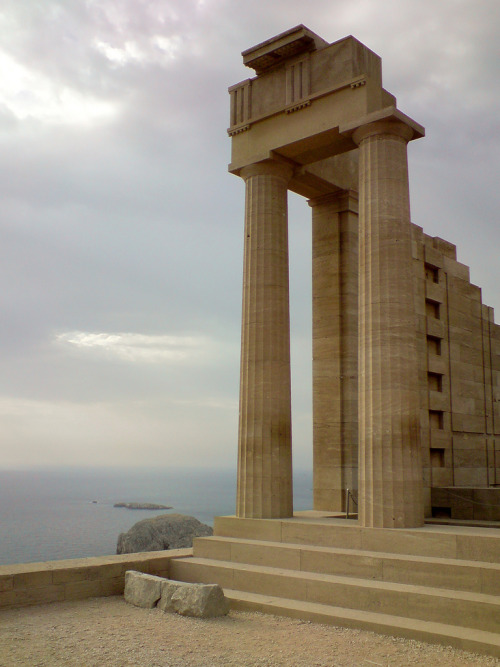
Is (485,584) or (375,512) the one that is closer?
(485,584)

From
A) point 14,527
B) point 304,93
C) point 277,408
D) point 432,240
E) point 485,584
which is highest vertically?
point 304,93

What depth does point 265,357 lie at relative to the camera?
947 inches

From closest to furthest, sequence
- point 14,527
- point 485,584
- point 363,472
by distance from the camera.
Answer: point 485,584
point 363,472
point 14,527

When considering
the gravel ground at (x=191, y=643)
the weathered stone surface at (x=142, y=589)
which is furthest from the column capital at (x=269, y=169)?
the gravel ground at (x=191, y=643)

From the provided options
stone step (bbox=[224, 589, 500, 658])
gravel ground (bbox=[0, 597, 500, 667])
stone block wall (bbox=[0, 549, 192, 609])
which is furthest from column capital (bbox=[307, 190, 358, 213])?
gravel ground (bbox=[0, 597, 500, 667])

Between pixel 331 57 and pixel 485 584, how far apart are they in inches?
754

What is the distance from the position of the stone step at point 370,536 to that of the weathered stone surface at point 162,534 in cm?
2611

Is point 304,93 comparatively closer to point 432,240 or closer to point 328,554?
point 432,240

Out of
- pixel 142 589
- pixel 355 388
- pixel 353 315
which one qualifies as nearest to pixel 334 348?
pixel 353 315

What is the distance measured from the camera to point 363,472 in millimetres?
20547

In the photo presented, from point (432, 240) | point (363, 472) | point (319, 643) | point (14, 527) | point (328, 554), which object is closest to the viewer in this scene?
point (319, 643)

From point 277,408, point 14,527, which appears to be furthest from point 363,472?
point 14,527

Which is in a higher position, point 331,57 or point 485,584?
point 331,57

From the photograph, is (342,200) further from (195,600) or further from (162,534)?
(162,534)
